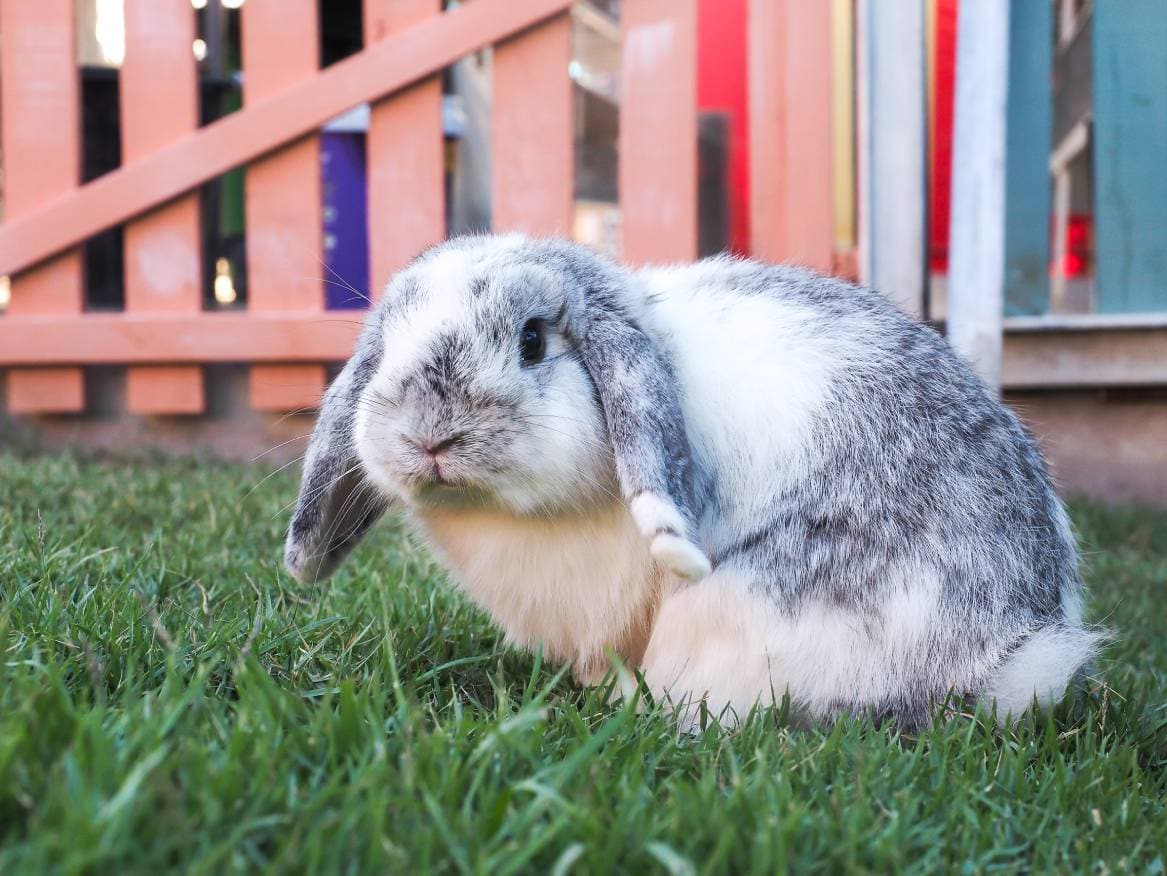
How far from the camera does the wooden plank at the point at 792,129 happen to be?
4078 mm

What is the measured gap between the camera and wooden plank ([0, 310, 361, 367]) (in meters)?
4.28

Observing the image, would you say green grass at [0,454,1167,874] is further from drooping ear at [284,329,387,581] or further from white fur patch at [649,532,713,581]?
white fur patch at [649,532,713,581]

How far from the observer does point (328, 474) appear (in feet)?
6.79

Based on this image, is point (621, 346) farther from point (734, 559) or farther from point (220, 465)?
point (220, 465)

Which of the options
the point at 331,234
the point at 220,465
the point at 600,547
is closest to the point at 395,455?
the point at 600,547

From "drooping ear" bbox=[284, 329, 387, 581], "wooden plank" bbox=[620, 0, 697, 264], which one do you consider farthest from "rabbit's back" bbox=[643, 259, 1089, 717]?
"wooden plank" bbox=[620, 0, 697, 264]

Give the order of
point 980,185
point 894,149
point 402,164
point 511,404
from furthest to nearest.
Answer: point 402,164
point 894,149
point 980,185
point 511,404

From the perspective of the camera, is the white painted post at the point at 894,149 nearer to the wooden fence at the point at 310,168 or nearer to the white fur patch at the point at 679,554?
the wooden fence at the point at 310,168

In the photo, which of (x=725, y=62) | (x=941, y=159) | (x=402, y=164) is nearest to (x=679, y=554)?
(x=402, y=164)

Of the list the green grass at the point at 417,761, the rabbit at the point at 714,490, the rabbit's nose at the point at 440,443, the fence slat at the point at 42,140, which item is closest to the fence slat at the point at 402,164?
the fence slat at the point at 42,140

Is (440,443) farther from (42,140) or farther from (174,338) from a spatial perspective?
(42,140)

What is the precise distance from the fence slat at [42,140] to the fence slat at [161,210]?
0.68ft

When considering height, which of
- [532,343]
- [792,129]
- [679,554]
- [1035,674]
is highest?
[792,129]

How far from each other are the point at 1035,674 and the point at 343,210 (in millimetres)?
3407
